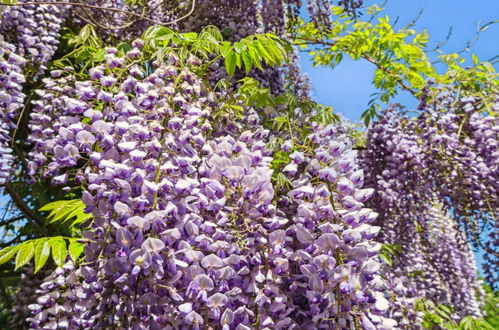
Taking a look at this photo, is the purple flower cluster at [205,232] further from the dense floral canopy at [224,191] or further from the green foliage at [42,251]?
the green foliage at [42,251]

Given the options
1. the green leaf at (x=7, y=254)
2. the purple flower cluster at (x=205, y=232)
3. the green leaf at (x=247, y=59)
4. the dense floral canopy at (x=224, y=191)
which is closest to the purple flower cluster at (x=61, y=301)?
the dense floral canopy at (x=224, y=191)

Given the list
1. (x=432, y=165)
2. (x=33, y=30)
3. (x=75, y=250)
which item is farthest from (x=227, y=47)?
(x=33, y=30)

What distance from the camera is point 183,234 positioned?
6.15ft

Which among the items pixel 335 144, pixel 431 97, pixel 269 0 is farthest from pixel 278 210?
pixel 269 0

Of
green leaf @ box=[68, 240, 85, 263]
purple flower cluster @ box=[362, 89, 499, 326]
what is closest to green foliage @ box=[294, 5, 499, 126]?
purple flower cluster @ box=[362, 89, 499, 326]

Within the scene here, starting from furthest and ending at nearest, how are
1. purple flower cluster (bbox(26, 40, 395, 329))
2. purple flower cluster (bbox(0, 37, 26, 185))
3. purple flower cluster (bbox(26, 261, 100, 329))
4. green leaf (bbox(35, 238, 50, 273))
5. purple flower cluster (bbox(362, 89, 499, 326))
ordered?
purple flower cluster (bbox(362, 89, 499, 326)) → purple flower cluster (bbox(0, 37, 26, 185)) → purple flower cluster (bbox(26, 261, 100, 329)) → green leaf (bbox(35, 238, 50, 273)) → purple flower cluster (bbox(26, 40, 395, 329))

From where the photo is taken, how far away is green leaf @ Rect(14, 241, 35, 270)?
2.58m

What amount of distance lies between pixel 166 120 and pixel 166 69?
0.36 m

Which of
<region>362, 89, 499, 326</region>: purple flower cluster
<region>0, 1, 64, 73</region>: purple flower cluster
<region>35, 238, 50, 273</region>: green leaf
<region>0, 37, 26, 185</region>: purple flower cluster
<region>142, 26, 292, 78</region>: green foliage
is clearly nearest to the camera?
<region>35, 238, 50, 273</region>: green leaf

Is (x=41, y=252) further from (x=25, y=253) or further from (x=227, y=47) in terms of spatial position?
(x=227, y=47)

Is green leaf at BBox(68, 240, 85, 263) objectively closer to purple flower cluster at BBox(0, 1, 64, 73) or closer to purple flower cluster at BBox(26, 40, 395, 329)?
purple flower cluster at BBox(26, 40, 395, 329)

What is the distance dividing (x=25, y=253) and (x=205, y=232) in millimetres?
1294

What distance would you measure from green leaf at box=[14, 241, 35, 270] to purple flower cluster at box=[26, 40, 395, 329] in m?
0.77

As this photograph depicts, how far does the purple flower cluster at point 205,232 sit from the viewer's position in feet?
5.93
